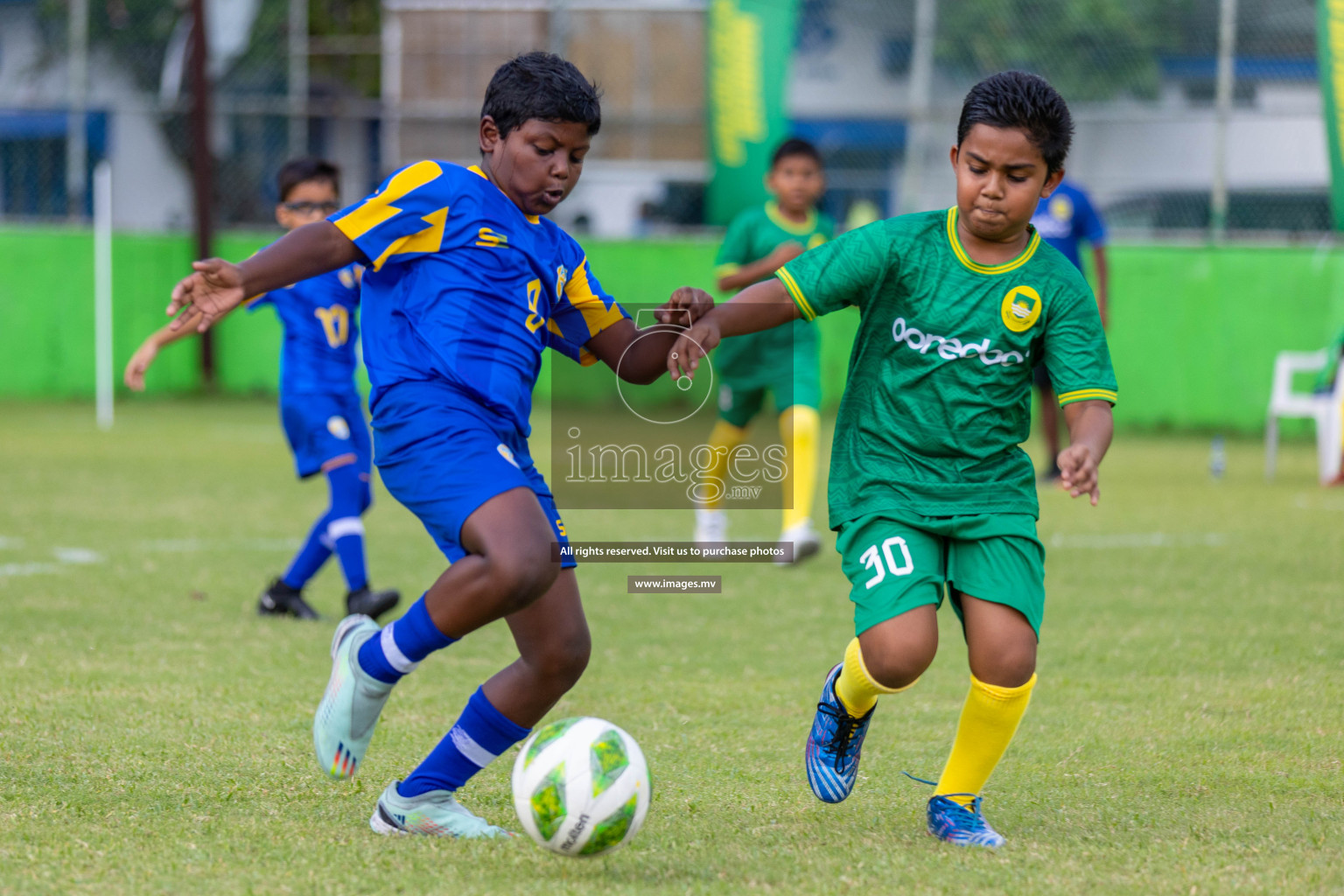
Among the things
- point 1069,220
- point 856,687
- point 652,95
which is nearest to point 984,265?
point 856,687

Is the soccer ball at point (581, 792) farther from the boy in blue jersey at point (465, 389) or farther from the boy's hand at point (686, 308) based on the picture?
the boy's hand at point (686, 308)

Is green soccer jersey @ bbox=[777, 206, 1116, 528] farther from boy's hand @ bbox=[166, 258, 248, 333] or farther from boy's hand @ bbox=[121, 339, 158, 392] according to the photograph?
boy's hand @ bbox=[121, 339, 158, 392]

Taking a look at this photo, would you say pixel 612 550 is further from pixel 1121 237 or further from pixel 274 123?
pixel 274 123

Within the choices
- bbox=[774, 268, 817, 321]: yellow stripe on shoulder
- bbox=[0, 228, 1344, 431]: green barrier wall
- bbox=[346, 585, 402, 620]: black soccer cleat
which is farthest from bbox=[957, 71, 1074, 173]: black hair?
bbox=[0, 228, 1344, 431]: green barrier wall

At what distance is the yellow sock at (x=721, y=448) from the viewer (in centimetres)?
784

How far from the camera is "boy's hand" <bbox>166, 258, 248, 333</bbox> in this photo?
315cm

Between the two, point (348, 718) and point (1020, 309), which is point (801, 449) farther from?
point (348, 718)

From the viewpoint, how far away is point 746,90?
1565 cm

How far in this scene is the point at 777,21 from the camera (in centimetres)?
1545

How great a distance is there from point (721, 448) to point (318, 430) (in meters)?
2.41

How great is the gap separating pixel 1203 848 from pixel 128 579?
497 centimetres

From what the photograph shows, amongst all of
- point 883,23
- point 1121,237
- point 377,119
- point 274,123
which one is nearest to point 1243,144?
point 1121,237

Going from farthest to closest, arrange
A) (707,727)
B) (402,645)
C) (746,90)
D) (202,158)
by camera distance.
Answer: (202,158), (746,90), (707,727), (402,645)

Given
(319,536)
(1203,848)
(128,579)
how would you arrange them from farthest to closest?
(128,579), (319,536), (1203,848)
